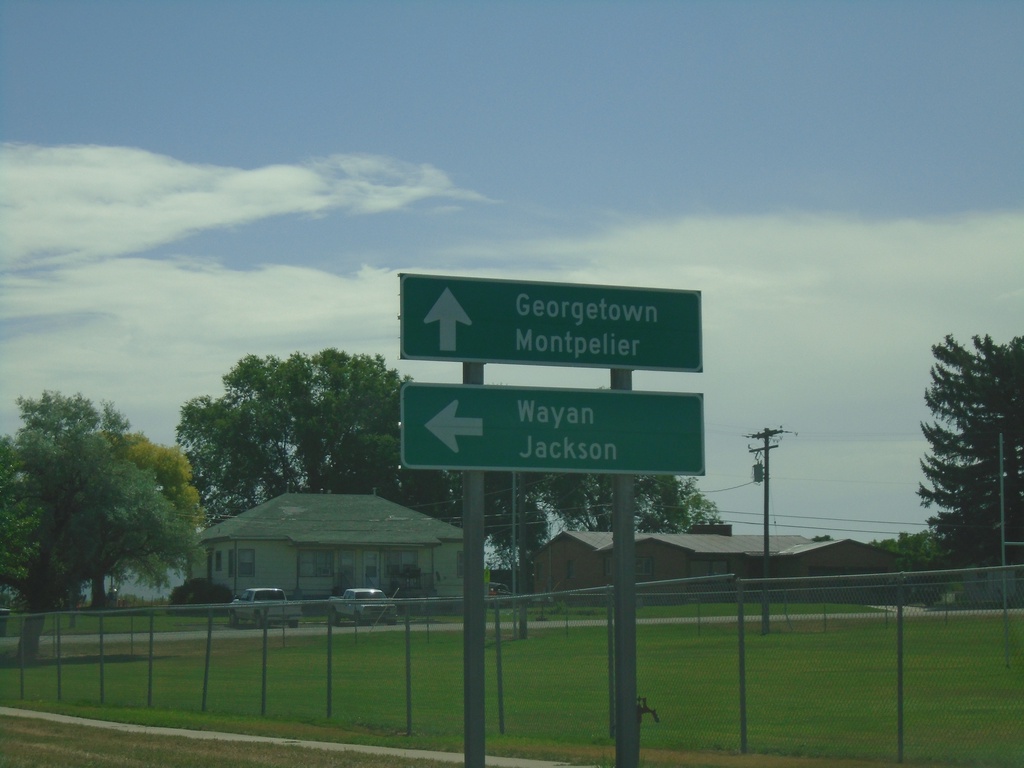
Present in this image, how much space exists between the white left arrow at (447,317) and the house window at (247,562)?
199ft

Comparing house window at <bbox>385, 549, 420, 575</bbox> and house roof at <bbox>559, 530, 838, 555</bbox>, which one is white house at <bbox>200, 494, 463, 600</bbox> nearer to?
house window at <bbox>385, 549, 420, 575</bbox>

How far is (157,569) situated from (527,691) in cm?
2648

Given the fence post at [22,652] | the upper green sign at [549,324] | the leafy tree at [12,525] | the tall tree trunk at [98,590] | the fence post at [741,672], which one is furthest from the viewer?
the tall tree trunk at [98,590]

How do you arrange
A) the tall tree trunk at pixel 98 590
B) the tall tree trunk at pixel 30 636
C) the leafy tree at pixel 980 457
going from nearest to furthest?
the tall tree trunk at pixel 30 636 → the tall tree trunk at pixel 98 590 → the leafy tree at pixel 980 457

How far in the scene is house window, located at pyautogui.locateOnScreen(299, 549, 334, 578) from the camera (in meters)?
67.2

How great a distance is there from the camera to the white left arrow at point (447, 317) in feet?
26.4

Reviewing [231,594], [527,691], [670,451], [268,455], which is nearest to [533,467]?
[670,451]

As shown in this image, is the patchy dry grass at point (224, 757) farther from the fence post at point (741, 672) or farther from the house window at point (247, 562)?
the house window at point (247, 562)

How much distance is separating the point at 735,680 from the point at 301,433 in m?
74.3

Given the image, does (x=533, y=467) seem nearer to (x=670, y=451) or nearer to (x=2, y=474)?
(x=670, y=451)

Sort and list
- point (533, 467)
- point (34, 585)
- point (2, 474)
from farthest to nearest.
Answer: point (34, 585) → point (2, 474) → point (533, 467)

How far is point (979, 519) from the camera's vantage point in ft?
213

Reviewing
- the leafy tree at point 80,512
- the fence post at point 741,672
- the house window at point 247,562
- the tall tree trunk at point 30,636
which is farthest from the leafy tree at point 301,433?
the fence post at point 741,672

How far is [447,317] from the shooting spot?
26.5 feet
